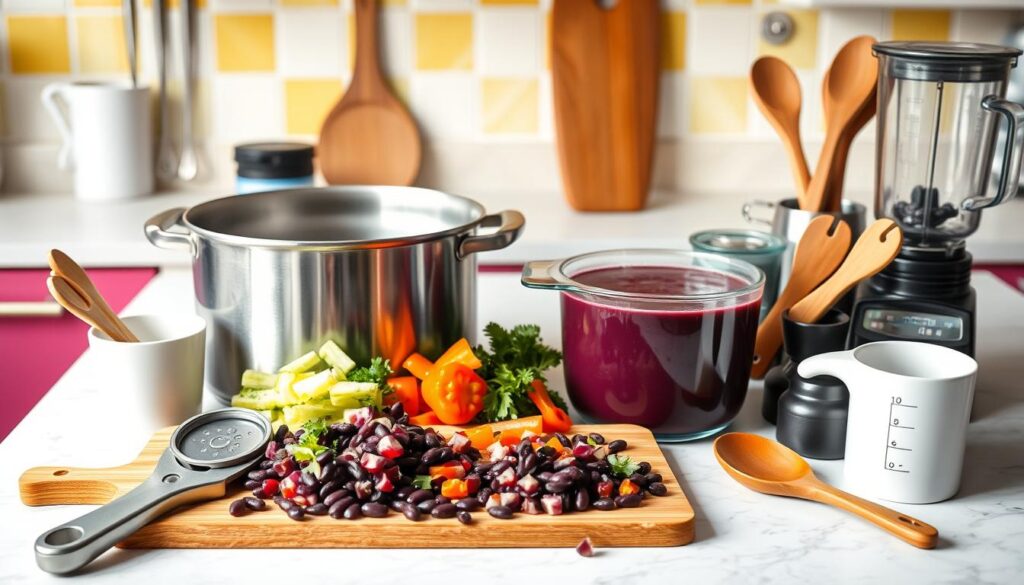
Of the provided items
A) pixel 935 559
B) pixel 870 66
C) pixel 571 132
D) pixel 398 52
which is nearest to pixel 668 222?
pixel 571 132

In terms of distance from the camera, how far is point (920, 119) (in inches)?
49.6

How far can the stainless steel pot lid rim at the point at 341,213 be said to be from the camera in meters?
1.22

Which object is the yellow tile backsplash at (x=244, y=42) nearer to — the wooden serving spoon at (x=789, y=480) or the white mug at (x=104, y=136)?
the white mug at (x=104, y=136)

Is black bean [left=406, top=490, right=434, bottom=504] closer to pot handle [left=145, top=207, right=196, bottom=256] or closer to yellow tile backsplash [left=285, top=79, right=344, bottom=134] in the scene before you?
pot handle [left=145, top=207, right=196, bottom=256]

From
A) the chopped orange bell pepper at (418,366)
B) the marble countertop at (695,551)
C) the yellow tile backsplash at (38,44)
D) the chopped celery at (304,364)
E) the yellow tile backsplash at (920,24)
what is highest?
the yellow tile backsplash at (920,24)

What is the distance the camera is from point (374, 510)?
2.77 feet

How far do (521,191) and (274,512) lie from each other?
176cm

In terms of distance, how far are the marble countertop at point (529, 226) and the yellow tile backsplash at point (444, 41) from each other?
1.05ft

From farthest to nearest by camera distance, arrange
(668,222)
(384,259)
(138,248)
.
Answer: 1. (668,222)
2. (138,248)
3. (384,259)

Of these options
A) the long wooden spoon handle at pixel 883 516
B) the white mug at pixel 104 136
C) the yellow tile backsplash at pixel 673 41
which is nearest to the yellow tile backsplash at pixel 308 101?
the white mug at pixel 104 136

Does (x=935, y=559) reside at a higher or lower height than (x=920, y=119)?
lower

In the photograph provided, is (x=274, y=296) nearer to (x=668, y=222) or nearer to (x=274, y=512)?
(x=274, y=512)

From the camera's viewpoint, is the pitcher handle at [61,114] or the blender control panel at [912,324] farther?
the pitcher handle at [61,114]

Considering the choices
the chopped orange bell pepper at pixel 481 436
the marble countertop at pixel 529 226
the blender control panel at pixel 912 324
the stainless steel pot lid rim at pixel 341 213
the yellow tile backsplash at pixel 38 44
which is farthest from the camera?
the yellow tile backsplash at pixel 38 44
